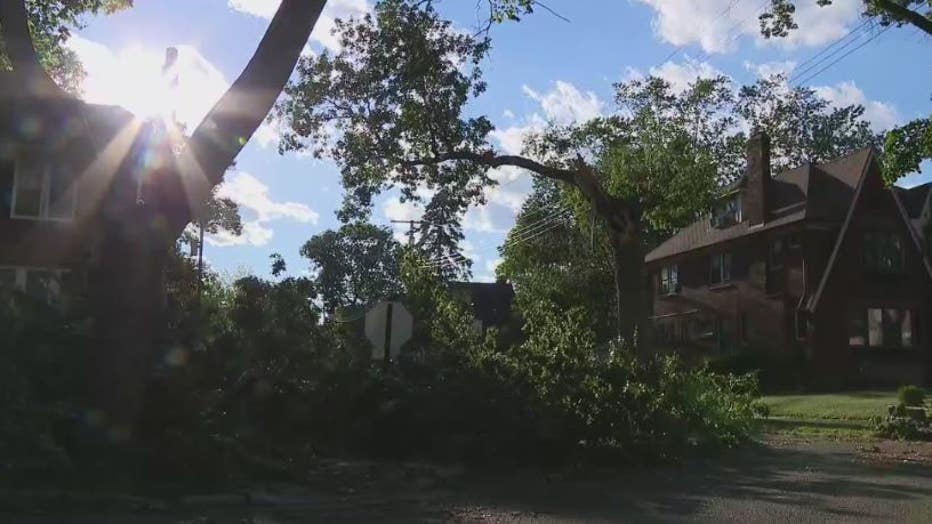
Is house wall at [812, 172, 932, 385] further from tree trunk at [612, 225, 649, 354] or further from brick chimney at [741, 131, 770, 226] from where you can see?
tree trunk at [612, 225, 649, 354]

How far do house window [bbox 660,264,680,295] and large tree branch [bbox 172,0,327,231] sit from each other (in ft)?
122

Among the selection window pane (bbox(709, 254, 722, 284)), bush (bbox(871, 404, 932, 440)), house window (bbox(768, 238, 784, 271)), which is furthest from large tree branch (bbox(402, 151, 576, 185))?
window pane (bbox(709, 254, 722, 284))

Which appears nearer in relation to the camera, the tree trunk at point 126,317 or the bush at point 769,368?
the tree trunk at point 126,317

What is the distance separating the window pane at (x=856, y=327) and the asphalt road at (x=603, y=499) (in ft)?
77.6

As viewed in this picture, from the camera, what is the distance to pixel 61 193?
25.3 meters

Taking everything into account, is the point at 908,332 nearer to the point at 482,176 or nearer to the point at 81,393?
the point at 482,176

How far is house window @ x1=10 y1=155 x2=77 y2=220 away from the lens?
2483 cm

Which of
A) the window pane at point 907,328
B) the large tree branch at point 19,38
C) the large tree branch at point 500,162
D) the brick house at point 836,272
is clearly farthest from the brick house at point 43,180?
the window pane at point 907,328

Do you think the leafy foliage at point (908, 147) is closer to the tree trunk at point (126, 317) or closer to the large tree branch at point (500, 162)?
the large tree branch at point (500, 162)

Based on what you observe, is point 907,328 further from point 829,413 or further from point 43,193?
point 43,193

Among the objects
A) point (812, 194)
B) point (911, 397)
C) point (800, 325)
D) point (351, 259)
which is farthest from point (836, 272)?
point (351, 259)

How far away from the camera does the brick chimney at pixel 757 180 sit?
38.7 m

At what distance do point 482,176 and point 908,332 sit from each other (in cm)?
2111

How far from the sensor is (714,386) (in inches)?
625
